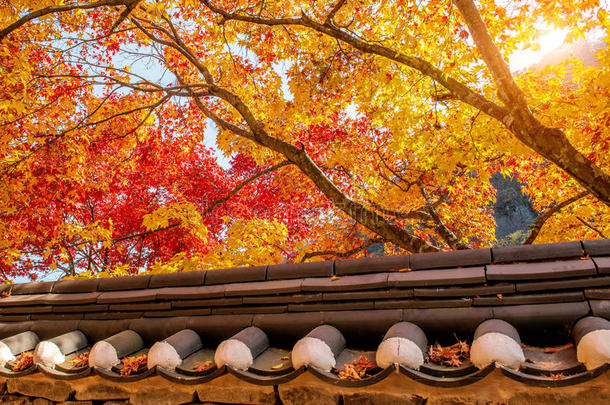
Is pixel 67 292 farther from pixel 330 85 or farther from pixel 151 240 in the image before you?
pixel 151 240

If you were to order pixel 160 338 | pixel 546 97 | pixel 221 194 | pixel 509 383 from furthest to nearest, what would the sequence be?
pixel 221 194, pixel 546 97, pixel 160 338, pixel 509 383

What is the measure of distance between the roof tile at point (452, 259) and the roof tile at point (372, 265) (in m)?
0.10

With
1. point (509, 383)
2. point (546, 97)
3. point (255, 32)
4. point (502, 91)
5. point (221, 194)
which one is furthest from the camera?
point (221, 194)

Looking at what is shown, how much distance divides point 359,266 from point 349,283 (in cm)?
26

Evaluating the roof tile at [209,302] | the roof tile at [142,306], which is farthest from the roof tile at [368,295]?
the roof tile at [142,306]

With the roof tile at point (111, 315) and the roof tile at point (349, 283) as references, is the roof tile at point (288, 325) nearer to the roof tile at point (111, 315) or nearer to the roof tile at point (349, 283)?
the roof tile at point (349, 283)

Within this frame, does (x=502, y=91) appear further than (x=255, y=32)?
No

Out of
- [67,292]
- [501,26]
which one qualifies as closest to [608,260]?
[501,26]

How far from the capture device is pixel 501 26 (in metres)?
5.89

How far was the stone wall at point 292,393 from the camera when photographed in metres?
1.96

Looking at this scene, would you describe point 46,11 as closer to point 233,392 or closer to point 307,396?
point 233,392

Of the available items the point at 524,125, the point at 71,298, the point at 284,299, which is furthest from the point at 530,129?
the point at 71,298

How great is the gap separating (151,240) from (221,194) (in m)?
2.89

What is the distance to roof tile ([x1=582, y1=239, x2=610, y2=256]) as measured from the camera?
8.90ft
